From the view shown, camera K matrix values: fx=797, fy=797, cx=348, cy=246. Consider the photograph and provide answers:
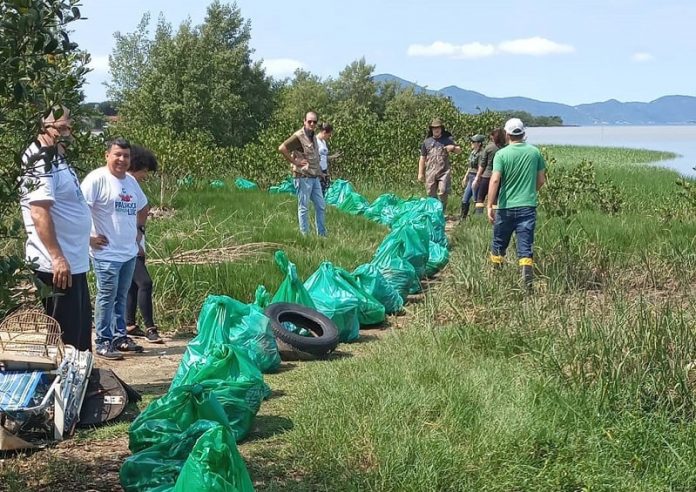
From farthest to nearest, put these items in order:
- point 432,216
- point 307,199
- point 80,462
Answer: point 307,199 → point 432,216 → point 80,462

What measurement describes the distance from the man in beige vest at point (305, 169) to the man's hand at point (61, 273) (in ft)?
18.5

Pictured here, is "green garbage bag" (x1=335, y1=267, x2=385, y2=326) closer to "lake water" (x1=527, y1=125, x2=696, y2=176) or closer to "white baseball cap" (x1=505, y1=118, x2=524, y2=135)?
"white baseball cap" (x1=505, y1=118, x2=524, y2=135)

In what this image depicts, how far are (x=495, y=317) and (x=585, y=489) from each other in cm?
241

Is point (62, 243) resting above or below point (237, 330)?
above

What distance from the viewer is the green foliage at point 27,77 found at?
7.85 feet

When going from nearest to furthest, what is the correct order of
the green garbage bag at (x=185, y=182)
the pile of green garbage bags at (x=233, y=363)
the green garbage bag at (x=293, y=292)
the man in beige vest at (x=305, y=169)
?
the pile of green garbage bags at (x=233, y=363), the green garbage bag at (x=293, y=292), the man in beige vest at (x=305, y=169), the green garbage bag at (x=185, y=182)

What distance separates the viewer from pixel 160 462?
335cm

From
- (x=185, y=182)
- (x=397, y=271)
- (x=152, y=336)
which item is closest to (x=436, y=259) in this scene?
(x=397, y=271)

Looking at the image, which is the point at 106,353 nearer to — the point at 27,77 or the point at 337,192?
the point at 27,77

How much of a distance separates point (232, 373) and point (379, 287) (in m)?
3.14

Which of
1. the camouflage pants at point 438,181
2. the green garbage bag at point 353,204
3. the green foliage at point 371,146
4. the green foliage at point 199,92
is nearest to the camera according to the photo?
the camouflage pants at point 438,181

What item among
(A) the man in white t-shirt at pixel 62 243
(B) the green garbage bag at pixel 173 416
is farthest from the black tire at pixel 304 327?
(B) the green garbage bag at pixel 173 416

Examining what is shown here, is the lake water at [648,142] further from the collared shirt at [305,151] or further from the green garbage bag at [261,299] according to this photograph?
the green garbage bag at [261,299]

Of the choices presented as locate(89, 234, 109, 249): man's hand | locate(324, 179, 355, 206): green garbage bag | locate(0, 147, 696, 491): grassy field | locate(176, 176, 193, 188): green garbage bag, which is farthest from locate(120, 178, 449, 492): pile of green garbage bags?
locate(176, 176, 193, 188): green garbage bag
